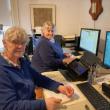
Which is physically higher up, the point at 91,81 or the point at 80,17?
the point at 80,17

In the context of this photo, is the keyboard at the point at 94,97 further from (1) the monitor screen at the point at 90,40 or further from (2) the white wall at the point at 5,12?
(2) the white wall at the point at 5,12

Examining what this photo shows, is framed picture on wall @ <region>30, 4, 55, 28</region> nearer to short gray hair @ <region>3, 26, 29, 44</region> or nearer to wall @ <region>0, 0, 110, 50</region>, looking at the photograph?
wall @ <region>0, 0, 110, 50</region>

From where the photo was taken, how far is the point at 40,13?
325 centimetres

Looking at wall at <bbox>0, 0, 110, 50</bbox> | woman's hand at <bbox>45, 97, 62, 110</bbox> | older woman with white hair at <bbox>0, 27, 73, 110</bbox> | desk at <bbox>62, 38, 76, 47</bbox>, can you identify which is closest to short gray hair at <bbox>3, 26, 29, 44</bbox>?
older woman with white hair at <bbox>0, 27, 73, 110</bbox>

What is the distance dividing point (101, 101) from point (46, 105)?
408 mm

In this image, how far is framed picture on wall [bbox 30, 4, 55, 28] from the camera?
3.21 m

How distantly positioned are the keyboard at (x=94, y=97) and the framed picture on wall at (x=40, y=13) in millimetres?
1968

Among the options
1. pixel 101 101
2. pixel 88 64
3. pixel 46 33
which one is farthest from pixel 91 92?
pixel 46 33

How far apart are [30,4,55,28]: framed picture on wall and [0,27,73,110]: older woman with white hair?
201cm

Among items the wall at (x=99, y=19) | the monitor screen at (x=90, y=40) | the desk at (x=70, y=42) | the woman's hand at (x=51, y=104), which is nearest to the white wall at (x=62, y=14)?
the wall at (x=99, y=19)

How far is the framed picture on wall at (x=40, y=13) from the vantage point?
126 inches

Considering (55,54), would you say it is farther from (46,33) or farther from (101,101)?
(101,101)

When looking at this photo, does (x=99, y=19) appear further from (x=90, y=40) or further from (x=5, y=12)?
(x=5, y=12)

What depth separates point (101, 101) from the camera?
4.15 ft
